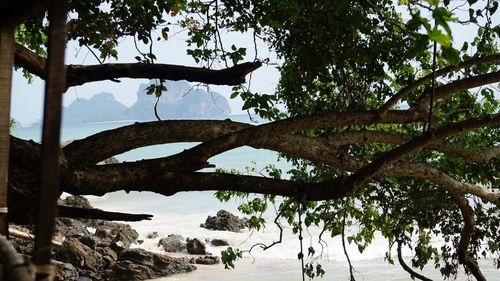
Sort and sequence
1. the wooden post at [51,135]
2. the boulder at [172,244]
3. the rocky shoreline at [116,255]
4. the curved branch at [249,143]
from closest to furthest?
the wooden post at [51,135]
the curved branch at [249,143]
the rocky shoreline at [116,255]
the boulder at [172,244]

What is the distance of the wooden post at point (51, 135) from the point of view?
112cm

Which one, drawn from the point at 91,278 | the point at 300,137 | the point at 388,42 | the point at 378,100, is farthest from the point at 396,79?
the point at 91,278

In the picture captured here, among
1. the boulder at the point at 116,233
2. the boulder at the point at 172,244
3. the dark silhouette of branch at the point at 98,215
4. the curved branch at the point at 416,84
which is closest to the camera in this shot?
the dark silhouette of branch at the point at 98,215

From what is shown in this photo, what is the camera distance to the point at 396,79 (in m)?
5.13

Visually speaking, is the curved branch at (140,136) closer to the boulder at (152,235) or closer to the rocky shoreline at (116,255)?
the rocky shoreline at (116,255)

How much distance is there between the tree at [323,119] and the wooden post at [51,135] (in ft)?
1.24

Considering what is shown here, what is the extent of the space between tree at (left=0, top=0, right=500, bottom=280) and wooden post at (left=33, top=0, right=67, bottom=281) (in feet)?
1.24

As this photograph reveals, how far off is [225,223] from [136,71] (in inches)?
545

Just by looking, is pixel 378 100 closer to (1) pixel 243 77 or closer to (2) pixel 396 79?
(2) pixel 396 79

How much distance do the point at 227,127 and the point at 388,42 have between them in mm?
1797

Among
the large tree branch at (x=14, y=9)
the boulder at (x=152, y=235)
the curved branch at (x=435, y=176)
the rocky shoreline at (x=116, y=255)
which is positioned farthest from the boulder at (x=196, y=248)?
the large tree branch at (x=14, y=9)

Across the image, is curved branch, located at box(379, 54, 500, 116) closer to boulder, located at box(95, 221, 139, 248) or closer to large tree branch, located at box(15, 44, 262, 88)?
large tree branch, located at box(15, 44, 262, 88)

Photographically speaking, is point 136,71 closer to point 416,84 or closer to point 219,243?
point 416,84

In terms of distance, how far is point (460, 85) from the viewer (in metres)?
3.56
